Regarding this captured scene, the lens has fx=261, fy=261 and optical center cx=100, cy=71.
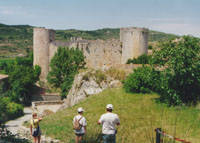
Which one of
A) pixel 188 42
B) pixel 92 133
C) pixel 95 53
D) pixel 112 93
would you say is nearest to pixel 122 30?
pixel 95 53

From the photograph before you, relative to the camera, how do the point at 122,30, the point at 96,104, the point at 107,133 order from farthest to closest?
1. the point at 122,30
2. the point at 96,104
3. the point at 107,133

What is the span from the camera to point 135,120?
10.5 metres

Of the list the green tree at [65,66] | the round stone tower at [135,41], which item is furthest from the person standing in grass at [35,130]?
the green tree at [65,66]

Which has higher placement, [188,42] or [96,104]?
[188,42]

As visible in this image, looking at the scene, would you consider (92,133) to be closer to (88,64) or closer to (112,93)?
(112,93)

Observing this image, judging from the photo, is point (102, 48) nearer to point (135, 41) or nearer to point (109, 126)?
point (135, 41)

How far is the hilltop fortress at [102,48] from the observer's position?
24.4 metres

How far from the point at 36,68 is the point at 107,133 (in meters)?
35.0

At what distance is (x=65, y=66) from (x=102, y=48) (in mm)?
5380

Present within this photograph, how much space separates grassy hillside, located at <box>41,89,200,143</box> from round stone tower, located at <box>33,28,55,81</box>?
25147 mm

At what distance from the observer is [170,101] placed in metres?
12.4

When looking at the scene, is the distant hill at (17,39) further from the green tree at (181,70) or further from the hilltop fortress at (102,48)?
the green tree at (181,70)

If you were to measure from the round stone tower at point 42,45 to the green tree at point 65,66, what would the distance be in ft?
24.6

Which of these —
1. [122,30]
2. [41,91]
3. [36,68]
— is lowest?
[41,91]
